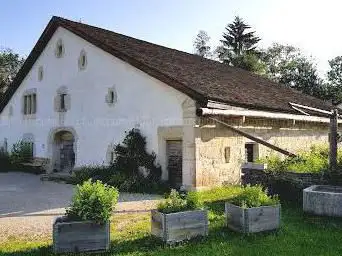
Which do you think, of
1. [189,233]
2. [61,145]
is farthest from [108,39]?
[189,233]

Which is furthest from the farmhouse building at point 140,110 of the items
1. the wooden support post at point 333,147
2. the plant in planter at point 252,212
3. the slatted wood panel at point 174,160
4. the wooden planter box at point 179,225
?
the wooden planter box at point 179,225

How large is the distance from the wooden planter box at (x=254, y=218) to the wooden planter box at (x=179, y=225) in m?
0.71

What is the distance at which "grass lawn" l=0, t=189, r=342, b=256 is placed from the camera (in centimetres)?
668

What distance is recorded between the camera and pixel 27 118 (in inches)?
856

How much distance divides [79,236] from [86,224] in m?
0.23

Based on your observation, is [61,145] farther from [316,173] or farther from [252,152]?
[316,173]

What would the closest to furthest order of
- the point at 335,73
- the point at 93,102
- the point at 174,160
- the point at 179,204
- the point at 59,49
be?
the point at 179,204 → the point at 174,160 → the point at 93,102 → the point at 59,49 → the point at 335,73

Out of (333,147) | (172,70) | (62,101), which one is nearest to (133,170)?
(172,70)

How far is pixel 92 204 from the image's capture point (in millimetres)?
6781

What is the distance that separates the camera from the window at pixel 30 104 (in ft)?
70.4

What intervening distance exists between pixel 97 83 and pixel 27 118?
644cm

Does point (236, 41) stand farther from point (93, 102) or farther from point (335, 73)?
point (93, 102)

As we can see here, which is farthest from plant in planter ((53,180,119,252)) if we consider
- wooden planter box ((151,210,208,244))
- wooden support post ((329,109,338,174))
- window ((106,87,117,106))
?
window ((106,87,117,106))

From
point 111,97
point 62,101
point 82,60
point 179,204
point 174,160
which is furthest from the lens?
Result: point 62,101
